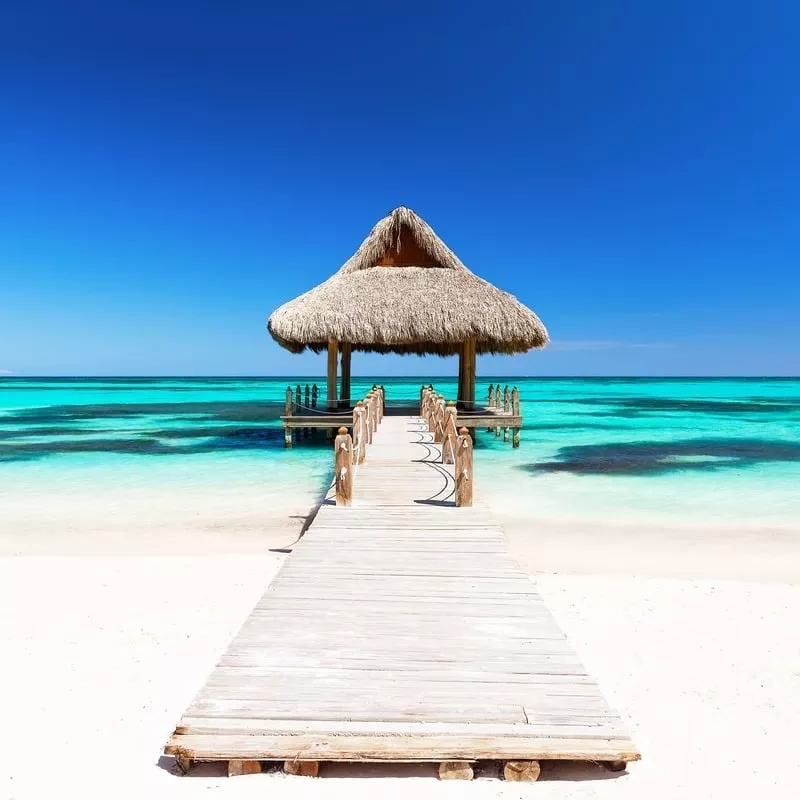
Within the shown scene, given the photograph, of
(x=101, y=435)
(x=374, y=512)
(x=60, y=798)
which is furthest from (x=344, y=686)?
(x=101, y=435)

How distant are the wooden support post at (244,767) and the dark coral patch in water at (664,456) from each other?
11.7 metres

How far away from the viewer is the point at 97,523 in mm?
9039

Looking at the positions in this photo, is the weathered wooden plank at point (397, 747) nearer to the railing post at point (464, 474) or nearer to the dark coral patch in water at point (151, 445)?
the railing post at point (464, 474)

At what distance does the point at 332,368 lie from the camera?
15.6m

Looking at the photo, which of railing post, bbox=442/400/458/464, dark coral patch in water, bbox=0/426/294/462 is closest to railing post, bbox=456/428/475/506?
railing post, bbox=442/400/458/464

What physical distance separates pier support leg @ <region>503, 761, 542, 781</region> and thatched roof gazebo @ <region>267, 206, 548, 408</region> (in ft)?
39.2

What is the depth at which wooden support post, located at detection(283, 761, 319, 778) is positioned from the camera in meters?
2.59

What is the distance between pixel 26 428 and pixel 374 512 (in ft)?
77.3

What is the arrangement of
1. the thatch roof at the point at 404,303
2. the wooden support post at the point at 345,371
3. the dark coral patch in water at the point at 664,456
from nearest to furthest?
the thatch roof at the point at 404,303
the dark coral patch in water at the point at 664,456
the wooden support post at the point at 345,371

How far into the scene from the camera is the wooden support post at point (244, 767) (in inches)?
102

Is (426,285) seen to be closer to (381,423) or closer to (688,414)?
(381,423)

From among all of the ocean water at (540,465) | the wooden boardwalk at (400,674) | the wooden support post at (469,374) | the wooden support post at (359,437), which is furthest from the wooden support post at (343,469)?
the wooden support post at (469,374)

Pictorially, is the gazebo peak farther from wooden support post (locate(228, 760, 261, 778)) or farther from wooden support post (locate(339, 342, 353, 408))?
wooden support post (locate(228, 760, 261, 778))

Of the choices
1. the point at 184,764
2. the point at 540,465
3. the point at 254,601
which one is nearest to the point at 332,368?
the point at 540,465
